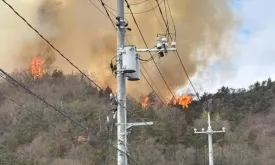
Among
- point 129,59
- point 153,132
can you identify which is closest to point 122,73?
point 129,59

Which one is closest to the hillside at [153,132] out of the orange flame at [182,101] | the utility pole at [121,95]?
the orange flame at [182,101]

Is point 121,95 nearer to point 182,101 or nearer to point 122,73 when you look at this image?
point 122,73

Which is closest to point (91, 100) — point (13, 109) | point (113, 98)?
point (13, 109)

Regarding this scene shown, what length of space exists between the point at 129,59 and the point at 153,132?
198ft

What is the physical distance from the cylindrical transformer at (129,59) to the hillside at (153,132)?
38705mm

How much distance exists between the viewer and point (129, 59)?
1277 centimetres

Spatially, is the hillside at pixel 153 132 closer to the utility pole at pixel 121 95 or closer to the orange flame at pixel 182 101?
the orange flame at pixel 182 101

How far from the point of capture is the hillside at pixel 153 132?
61.4m

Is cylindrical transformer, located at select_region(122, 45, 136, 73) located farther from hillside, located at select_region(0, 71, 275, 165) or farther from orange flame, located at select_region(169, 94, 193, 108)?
orange flame, located at select_region(169, 94, 193, 108)

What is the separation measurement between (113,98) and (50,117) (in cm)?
5631

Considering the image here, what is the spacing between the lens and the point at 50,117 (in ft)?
223

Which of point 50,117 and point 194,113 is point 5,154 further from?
→ point 194,113

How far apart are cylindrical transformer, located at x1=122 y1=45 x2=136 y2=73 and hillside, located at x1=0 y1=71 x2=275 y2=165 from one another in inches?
1524

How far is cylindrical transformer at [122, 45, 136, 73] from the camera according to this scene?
12695 mm
